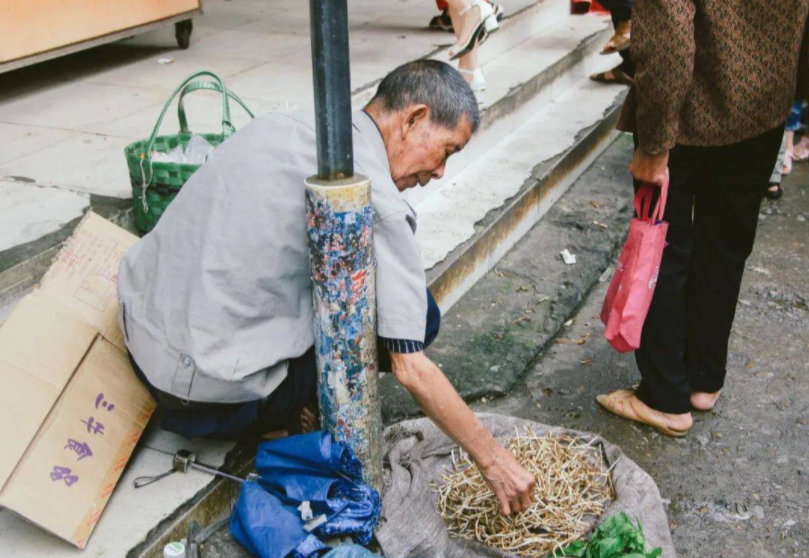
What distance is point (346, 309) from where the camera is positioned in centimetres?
205

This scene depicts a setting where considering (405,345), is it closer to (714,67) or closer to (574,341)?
(714,67)

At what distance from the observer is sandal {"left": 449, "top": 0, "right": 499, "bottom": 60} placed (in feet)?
14.9

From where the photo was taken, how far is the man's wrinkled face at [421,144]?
7.25 ft

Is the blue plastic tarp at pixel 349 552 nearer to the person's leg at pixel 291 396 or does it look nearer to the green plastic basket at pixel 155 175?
the person's leg at pixel 291 396

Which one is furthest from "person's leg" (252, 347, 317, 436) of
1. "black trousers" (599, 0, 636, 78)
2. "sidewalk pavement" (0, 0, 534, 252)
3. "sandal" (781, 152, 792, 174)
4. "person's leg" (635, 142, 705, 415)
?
"sandal" (781, 152, 792, 174)

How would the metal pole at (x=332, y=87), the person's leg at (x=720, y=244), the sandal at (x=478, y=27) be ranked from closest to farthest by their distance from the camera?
the metal pole at (x=332, y=87) < the person's leg at (x=720, y=244) < the sandal at (x=478, y=27)

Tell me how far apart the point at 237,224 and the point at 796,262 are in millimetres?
3484

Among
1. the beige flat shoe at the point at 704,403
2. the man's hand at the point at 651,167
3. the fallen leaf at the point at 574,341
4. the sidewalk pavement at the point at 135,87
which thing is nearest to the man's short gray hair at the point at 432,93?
the man's hand at the point at 651,167

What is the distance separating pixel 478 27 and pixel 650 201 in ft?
7.19

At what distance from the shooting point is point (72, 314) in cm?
249

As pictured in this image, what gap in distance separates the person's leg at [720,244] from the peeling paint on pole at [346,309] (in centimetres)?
136

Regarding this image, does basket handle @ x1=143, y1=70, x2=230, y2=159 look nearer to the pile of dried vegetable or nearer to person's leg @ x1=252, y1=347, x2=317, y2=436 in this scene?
person's leg @ x1=252, y1=347, x2=317, y2=436

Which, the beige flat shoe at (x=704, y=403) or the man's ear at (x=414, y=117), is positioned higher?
the man's ear at (x=414, y=117)

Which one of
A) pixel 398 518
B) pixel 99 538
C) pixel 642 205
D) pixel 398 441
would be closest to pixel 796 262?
pixel 642 205
